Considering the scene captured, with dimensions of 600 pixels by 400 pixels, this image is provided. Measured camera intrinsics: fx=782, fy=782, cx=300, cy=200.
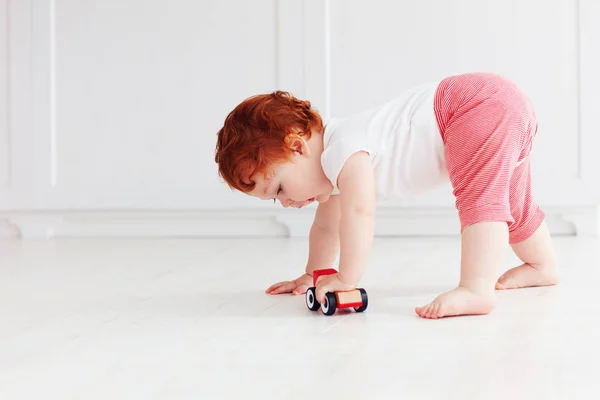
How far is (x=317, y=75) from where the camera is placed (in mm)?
2242

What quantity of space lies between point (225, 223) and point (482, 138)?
4.37ft

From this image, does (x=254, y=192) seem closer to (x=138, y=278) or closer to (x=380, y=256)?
(x=138, y=278)

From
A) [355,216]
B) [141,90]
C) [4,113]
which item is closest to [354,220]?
[355,216]

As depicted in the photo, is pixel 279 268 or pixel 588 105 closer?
pixel 279 268

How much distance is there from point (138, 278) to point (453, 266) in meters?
0.64

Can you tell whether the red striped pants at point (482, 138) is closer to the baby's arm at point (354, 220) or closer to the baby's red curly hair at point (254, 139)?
the baby's arm at point (354, 220)

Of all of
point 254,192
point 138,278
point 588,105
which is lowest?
point 138,278

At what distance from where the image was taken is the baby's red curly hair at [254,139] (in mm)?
1128

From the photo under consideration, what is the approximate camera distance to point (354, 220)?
43.8 inches

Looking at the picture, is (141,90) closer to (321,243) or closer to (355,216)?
(321,243)

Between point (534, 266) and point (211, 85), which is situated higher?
point (211, 85)

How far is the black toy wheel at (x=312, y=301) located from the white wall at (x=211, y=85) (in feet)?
3.66

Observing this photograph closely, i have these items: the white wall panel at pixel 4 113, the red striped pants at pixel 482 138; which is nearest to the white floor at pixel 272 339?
the red striped pants at pixel 482 138

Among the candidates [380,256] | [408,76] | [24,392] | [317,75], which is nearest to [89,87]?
[317,75]
